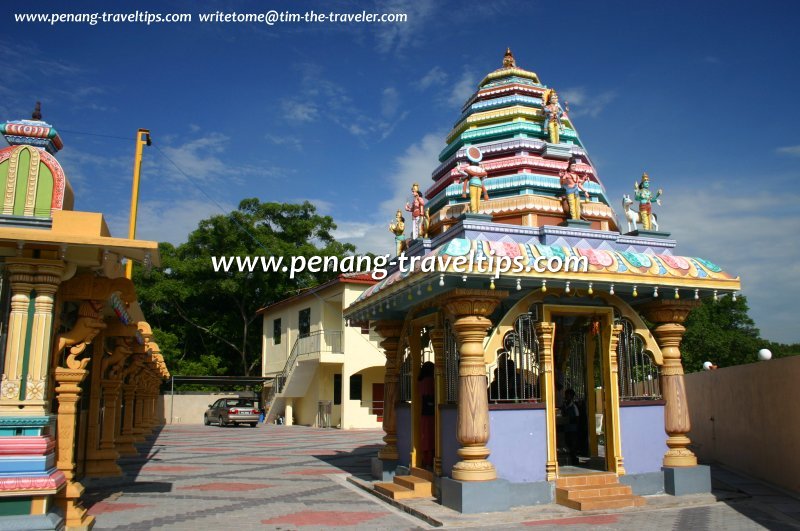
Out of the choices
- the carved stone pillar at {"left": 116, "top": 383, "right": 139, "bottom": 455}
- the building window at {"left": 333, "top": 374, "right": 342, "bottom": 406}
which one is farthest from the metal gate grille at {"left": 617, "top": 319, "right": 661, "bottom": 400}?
the building window at {"left": 333, "top": 374, "right": 342, "bottom": 406}

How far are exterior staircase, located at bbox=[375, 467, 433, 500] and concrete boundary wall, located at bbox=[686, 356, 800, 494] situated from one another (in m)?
5.84

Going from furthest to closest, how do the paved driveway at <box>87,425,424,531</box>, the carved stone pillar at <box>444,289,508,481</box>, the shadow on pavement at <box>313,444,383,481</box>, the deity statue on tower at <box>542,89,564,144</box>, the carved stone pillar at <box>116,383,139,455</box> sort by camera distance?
1. the carved stone pillar at <box>116,383,139,455</box>
2. the shadow on pavement at <box>313,444,383,481</box>
3. the deity statue on tower at <box>542,89,564,144</box>
4. the carved stone pillar at <box>444,289,508,481</box>
5. the paved driveway at <box>87,425,424,531</box>

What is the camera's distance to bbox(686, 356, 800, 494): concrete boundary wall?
423 inches

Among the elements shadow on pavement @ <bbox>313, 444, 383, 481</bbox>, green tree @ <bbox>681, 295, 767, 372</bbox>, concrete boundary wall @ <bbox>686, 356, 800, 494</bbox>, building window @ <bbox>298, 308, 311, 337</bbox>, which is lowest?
shadow on pavement @ <bbox>313, 444, 383, 481</bbox>

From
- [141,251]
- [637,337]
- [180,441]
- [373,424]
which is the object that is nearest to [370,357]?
[373,424]

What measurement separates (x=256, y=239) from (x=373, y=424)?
13557mm

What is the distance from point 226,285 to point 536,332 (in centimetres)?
3022

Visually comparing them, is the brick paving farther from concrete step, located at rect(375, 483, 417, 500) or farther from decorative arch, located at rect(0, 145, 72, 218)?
decorative arch, located at rect(0, 145, 72, 218)

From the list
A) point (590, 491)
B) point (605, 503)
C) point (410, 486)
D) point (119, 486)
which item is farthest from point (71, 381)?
point (605, 503)

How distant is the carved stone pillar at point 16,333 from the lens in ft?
23.6

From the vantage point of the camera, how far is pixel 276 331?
35000 mm

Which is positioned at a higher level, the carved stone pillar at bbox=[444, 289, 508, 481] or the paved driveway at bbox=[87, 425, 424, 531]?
the carved stone pillar at bbox=[444, 289, 508, 481]

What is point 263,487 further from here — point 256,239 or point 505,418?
point 256,239

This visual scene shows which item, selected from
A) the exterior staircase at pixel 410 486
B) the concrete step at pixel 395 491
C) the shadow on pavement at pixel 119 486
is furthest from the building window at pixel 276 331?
the concrete step at pixel 395 491
